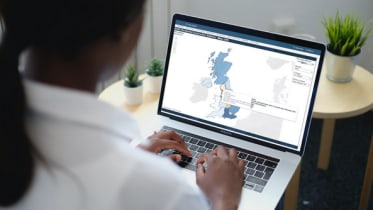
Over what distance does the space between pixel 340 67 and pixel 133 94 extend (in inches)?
24.4

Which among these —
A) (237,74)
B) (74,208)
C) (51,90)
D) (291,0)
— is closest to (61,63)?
(51,90)

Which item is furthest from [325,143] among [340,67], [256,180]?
[256,180]

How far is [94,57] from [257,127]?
66 centimetres

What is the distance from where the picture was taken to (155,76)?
1.50 m

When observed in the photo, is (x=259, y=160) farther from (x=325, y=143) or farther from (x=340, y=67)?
→ (x=325, y=143)

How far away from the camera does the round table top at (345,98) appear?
1.50m

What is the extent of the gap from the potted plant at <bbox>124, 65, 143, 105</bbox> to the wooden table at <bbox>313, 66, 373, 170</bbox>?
475mm

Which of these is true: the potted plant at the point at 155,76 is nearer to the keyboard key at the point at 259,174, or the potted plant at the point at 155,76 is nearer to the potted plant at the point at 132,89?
the potted plant at the point at 132,89

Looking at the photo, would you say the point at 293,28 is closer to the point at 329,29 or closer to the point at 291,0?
the point at 291,0

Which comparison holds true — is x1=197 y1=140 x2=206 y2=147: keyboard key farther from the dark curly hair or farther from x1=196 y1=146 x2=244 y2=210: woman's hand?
the dark curly hair

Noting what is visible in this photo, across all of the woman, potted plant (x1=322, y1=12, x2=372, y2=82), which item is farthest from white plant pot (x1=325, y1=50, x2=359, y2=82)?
the woman

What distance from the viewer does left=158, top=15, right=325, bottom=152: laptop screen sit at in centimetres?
120

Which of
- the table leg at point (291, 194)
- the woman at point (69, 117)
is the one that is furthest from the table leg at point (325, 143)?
the woman at point (69, 117)

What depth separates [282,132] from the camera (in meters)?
1.23
